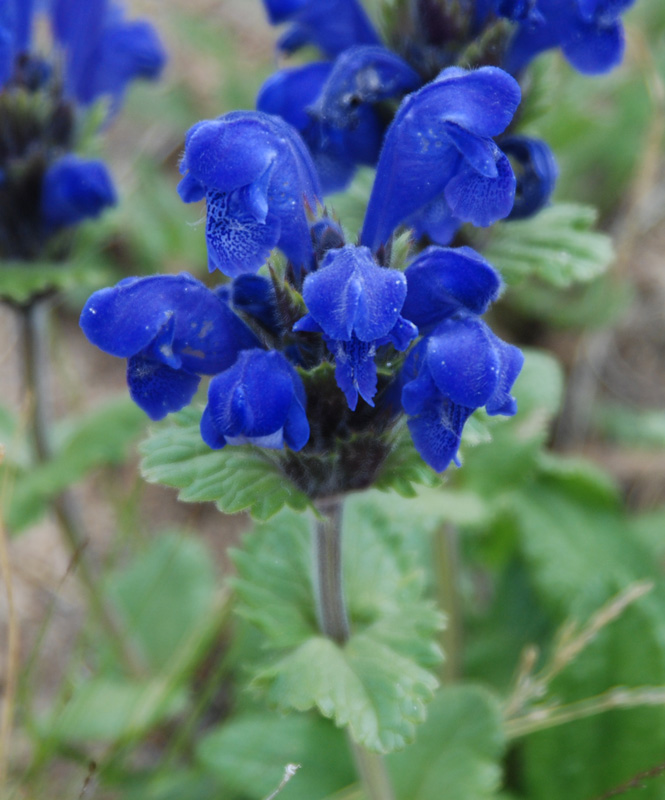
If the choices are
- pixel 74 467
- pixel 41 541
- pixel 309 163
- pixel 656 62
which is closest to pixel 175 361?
pixel 309 163

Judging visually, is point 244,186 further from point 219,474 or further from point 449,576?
point 449,576

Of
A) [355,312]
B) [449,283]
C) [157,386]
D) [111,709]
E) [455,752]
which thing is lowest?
[111,709]

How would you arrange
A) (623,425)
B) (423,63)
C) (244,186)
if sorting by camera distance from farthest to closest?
(623,425) < (423,63) < (244,186)

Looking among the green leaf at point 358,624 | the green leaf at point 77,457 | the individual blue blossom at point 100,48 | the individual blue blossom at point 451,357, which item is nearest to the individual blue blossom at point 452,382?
the individual blue blossom at point 451,357

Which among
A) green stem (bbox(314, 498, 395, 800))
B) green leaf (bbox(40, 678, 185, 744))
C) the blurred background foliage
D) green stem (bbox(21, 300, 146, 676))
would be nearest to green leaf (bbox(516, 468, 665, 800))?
the blurred background foliage

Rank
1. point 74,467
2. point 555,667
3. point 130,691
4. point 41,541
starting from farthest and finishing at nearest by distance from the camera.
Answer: point 41,541 → point 130,691 → point 74,467 → point 555,667

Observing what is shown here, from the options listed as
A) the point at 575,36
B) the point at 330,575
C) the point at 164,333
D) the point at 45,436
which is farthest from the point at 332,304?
the point at 45,436

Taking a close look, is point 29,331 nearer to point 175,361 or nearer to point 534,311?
point 175,361
